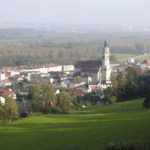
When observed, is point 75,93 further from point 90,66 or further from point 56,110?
point 90,66

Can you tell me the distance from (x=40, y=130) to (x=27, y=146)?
3.06 metres

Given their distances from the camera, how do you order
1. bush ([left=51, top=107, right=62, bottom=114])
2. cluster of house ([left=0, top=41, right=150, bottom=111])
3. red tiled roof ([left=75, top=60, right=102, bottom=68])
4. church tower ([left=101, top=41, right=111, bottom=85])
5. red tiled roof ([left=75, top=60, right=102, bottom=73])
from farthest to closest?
red tiled roof ([left=75, top=60, right=102, bottom=68]) → red tiled roof ([left=75, top=60, right=102, bottom=73]) → church tower ([left=101, top=41, right=111, bottom=85]) → cluster of house ([left=0, top=41, right=150, bottom=111]) → bush ([left=51, top=107, right=62, bottom=114])

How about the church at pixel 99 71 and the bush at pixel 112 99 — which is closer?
the bush at pixel 112 99

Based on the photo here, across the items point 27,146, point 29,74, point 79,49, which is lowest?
point 27,146

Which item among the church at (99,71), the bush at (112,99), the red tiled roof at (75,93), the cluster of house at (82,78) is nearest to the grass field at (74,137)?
the bush at (112,99)

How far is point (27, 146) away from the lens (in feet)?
38.1

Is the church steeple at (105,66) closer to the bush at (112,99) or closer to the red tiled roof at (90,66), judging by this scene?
the red tiled roof at (90,66)

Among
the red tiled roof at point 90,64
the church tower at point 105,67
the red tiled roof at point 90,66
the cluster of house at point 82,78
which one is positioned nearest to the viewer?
the cluster of house at point 82,78

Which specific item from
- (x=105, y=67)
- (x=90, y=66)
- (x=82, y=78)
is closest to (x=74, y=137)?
(x=82, y=78)

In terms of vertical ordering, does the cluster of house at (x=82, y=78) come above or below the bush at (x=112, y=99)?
above

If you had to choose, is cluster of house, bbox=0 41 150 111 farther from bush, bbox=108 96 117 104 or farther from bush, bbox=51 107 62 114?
bush, bbox=51 107 62 114

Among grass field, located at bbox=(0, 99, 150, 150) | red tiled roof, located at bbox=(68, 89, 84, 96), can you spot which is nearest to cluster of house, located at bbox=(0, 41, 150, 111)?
red tiled roof, located at bbox=(68, 89, 84, 96)

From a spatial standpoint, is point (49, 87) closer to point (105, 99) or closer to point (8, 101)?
point (105, 99)

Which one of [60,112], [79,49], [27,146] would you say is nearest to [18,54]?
[79,49]
